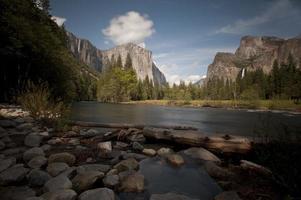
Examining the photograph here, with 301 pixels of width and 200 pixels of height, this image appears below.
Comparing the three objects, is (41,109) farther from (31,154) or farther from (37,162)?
(37,162)

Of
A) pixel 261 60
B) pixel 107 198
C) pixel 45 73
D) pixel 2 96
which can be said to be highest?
pixel 261 60

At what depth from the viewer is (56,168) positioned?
3.96m

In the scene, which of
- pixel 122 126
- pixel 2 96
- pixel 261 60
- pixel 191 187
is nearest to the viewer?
pixel 191 187

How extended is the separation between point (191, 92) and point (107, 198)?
105 m

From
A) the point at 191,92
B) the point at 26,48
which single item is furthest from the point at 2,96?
the point at 191,92

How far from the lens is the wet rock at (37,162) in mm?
4102

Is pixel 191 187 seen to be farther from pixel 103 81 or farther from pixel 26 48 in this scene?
pixel 103 81

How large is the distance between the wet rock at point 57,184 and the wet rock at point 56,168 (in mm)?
401

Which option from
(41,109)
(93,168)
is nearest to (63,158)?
(93,168)

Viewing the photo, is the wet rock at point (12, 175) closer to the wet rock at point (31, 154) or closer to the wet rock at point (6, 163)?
the wet rock at point (6, 163)

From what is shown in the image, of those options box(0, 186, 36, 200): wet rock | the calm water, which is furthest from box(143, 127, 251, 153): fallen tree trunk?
box(0, 186, 36, 200): wet rock

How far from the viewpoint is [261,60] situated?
18550 cm

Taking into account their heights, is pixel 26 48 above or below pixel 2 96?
above

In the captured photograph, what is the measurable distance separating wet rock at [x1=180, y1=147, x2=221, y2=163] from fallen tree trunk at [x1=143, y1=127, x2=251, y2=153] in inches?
14.9
